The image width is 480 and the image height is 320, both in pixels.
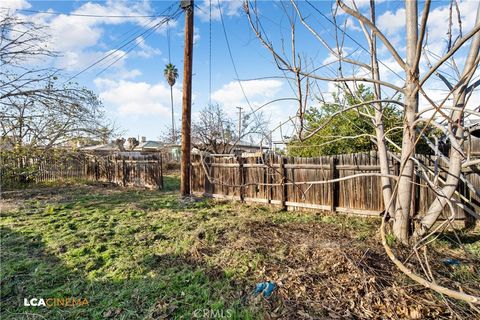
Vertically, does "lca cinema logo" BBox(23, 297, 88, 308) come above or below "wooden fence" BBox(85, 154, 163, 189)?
below

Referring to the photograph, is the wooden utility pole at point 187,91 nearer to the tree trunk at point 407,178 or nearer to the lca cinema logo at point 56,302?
the lca cinema logo at point 56,302

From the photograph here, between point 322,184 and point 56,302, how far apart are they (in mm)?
4965

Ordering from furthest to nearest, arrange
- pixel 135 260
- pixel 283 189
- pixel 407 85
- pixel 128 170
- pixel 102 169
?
pixel 102 169, pixel 128 170, pixel 283 189, pixel 135 260, pixel 407 85

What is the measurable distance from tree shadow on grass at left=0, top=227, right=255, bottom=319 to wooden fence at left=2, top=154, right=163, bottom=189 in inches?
292

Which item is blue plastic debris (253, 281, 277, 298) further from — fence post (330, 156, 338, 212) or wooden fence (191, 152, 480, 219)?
fence post (330, 156, 338, 212)

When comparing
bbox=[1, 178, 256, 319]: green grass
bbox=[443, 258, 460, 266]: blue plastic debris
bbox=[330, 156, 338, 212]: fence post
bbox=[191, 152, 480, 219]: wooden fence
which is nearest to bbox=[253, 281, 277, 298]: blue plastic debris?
bbox=[1, 178, 256, 319]: green grass

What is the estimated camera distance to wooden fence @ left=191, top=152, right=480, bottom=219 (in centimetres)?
476

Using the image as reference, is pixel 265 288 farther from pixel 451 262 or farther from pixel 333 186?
pixel 333 186

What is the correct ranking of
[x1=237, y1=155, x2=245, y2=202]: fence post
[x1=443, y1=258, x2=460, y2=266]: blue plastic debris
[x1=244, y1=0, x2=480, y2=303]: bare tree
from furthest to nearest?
[x1=237, y1=155, x2=245, y2=202]: fence post → [x1=443, y1=258, x2=460, y2=266]: blue plastic debris → [x1=244, y1=0, x2=480, y2=303]: bare tree

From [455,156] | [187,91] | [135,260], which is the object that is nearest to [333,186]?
[455,156]

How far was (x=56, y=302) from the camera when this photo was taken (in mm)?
2816

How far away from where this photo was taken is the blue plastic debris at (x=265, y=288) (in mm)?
2627

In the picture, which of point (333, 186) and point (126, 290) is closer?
point (126, 290)

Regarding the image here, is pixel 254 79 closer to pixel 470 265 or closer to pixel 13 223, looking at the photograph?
pixel 470 265
